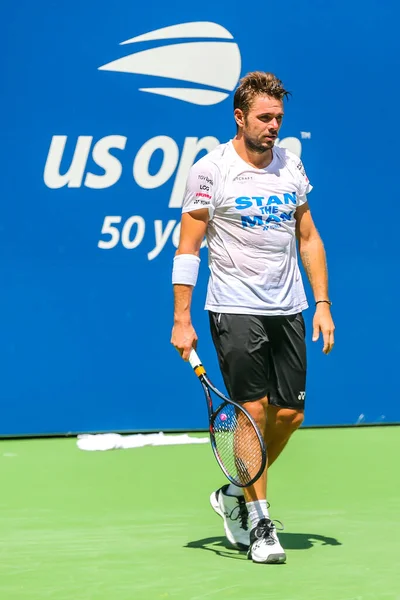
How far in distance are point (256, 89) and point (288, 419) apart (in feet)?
4.02

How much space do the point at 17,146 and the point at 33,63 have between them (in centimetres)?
48

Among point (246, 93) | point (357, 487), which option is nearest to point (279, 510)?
point (357, 487)

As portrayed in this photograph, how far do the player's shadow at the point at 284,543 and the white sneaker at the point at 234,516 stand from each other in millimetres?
41

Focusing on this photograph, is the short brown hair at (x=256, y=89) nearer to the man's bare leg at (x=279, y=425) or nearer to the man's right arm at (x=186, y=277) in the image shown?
the man's right arm at (x=186, y=277)

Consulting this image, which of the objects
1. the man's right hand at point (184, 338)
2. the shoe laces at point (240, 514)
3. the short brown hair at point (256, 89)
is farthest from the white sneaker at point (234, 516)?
the short brown hair at point (256, 89)

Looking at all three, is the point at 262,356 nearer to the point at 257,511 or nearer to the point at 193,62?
the point at 257,511

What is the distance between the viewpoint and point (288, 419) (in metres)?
4.76

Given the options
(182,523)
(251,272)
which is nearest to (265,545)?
(182,523)

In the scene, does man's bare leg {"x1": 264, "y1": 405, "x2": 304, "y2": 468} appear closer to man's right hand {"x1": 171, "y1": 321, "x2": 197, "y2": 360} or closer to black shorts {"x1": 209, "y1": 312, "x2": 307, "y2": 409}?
black shorts {"x1": 209, "y1": 312, "x2": 307, "y2": 409}

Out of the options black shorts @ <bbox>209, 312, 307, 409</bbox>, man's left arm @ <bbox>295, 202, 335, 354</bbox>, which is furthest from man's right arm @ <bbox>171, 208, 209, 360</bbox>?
man's left arm @ <bbox>295, 202, 335, 354</bbox>

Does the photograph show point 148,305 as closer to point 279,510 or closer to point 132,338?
point 132,338

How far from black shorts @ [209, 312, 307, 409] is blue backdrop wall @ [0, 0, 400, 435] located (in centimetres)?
271

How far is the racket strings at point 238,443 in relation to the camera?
14.7 ft

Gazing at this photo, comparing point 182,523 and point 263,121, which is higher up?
point 263,121
